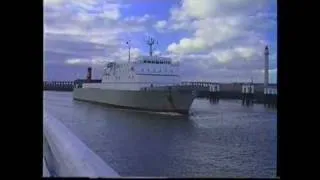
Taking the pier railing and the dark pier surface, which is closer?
the pier railing

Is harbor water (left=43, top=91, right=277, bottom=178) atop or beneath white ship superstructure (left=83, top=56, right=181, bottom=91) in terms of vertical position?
beneath

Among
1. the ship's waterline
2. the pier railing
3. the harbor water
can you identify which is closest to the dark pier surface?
the harbor water

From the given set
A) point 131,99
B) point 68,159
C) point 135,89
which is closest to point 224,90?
point 131,99

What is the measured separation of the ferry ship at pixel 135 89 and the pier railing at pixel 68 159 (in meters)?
1.49

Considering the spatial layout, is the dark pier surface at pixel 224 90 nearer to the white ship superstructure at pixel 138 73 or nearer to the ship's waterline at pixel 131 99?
the white ship superstructure at pixel 138 73

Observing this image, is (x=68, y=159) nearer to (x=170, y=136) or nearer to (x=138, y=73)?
(x=170, y=136)

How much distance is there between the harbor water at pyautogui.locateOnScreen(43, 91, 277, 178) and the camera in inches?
145

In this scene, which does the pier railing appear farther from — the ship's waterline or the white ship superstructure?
the ship's waterline

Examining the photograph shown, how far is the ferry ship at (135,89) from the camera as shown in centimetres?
513

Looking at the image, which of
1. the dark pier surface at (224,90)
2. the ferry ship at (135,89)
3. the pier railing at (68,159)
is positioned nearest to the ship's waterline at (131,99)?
the ferry ship at (135,89)

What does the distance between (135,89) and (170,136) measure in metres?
0.87

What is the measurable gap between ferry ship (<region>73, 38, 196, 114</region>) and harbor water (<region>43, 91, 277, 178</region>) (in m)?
0.17
